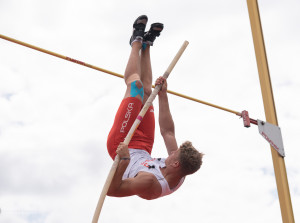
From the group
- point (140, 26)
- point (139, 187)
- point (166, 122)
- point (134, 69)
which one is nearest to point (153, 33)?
point (140, 26)

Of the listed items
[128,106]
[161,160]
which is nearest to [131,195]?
[161,160]

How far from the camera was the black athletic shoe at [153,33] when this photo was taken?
184 inches

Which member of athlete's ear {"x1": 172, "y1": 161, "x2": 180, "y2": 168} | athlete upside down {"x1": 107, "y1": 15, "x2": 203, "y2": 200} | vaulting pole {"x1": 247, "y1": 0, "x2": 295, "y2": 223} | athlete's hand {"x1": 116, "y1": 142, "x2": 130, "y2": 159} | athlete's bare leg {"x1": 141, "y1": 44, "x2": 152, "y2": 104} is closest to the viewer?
athlete's hand {"x1": 116, "y1": 142, "x2": 130, "y2": 159}

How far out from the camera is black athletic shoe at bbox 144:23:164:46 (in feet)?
15.3

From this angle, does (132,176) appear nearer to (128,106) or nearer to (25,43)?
(128,106)

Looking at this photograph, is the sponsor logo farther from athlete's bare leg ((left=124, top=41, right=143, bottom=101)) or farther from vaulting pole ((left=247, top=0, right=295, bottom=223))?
vaulting pole ((left=247, top=0, right=295, bottom=223))

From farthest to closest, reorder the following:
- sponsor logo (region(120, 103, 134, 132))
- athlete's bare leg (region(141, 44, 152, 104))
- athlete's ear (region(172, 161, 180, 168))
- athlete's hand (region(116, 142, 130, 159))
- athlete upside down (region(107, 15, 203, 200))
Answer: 1. athlete's bare leg (region(141, 44, 152, 104))
2. sponsor logo (region(120, 103, 134, 132))
3. athlete's ear (region(172, 161, 180, 168))
4. athlete upside down (region(107, 15, 203, 200))
5. athlete's hand (region(116, 142, 130, 159))

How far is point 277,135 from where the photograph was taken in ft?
17.9

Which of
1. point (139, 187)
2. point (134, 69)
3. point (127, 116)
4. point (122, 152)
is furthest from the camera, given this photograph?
point (134, 69)

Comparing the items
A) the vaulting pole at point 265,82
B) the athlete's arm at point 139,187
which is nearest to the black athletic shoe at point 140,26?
the athlete's arm at point 139,187

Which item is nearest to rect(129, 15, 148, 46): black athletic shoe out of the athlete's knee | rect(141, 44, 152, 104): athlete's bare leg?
rect(141, 44, 152, 104): athlete's bare leg

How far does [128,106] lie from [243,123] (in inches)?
77.1

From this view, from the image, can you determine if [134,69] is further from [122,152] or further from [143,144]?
[122,152]

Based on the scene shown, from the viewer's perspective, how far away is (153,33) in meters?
4.71
